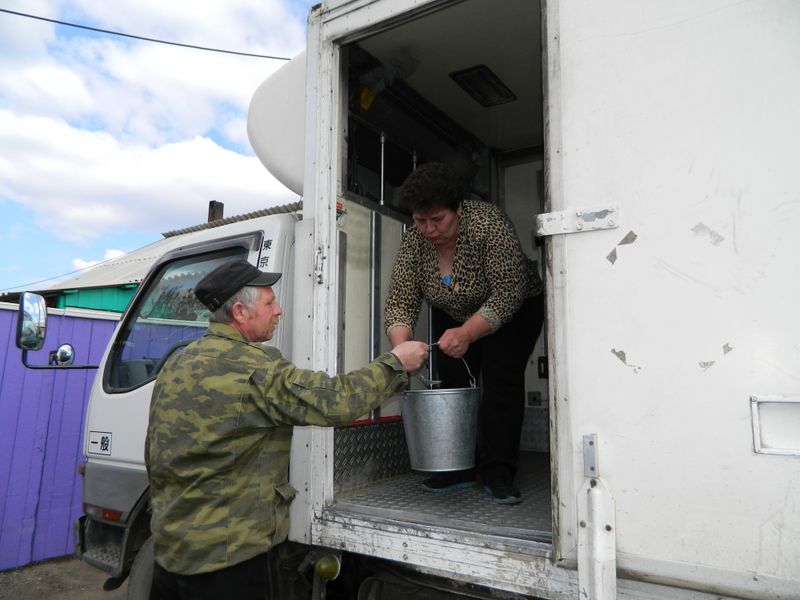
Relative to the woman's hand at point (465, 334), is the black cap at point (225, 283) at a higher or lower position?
higher

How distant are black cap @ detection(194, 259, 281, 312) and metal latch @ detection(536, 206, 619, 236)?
3.40 feet

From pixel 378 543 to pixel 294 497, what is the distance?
368mm

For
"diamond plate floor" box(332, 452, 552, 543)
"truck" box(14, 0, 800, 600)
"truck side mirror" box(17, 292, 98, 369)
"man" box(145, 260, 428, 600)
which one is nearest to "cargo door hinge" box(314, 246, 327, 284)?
"truck" box(14, 0, 800, 600)

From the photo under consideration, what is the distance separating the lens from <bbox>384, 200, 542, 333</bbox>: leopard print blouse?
8.41 feet

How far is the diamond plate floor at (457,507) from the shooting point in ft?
6.53

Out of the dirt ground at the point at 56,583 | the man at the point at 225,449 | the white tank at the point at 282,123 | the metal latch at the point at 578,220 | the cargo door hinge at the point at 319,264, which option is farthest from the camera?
the dirt ground at the point at 56,583

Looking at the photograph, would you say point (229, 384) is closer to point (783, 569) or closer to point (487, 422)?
point (487, 422)

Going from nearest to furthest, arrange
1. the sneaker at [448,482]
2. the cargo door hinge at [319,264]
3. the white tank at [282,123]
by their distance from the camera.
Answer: the cargo door hinge at [319,264] → the sneaker at [448,482] → the white tank at [282,123]

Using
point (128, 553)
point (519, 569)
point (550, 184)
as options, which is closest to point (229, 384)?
point (519, 569)

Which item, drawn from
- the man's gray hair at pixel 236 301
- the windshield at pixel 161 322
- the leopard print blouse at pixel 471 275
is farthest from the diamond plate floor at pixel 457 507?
the windshield at pixel 161 322

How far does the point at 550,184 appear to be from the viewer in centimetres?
176

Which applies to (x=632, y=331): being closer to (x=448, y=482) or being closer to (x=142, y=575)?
(x=448, y=482)

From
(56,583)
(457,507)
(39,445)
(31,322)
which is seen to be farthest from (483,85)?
(56,583)

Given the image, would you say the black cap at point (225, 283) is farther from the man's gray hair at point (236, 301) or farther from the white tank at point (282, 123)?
the white tank at point (282, 123)
